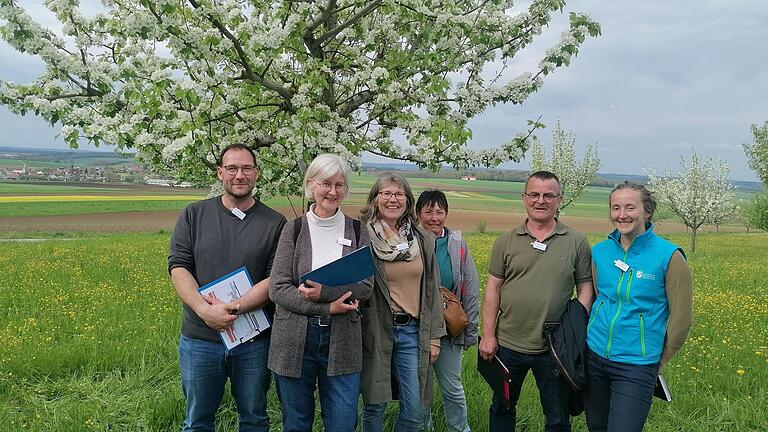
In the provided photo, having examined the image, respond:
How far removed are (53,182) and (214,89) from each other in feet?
285

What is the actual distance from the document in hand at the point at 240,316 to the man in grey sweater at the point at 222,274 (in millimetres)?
49

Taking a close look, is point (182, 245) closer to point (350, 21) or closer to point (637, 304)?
point (350, 21)

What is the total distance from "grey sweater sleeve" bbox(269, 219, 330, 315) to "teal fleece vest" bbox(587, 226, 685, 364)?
6.42ft

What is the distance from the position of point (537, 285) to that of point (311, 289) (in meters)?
1.75

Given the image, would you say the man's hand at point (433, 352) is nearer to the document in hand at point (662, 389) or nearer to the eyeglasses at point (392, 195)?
the eyeglasses at point (392, 195)

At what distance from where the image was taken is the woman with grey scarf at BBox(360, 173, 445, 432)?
3.84m

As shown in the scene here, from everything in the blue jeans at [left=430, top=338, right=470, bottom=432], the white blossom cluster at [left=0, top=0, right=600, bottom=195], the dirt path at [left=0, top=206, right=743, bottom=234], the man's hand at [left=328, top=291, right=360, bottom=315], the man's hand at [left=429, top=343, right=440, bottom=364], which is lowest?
the dirt path at [left=0, top=206, right=743, bottom=234]

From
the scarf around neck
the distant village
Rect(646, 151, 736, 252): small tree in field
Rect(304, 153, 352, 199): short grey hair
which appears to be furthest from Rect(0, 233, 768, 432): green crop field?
the distant village

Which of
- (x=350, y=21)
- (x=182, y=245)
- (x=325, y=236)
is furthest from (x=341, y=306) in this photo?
(x=350, y=21)

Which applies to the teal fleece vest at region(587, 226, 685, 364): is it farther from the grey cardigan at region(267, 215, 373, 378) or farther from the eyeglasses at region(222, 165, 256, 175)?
the eyeglasses at region(222, 165, 256, 175)

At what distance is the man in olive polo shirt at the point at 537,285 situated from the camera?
4059 mm

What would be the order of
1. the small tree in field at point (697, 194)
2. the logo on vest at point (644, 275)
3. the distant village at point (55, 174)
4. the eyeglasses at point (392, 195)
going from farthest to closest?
the distant village at point (55, 174) < the small tree in field at point (697, 194) < the eyeglasses at point (392, 195) < the logo on vest at point (644, 275)

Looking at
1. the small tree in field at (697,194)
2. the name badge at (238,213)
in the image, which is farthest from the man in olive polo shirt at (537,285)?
the small tree in field at (697,194)

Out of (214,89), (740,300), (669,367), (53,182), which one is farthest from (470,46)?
(53,182)
